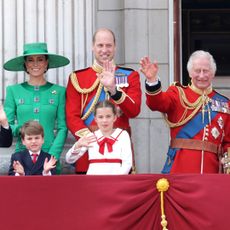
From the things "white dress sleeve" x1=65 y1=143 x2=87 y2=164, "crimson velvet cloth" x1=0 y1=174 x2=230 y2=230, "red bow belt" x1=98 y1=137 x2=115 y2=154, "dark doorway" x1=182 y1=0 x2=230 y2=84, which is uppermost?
"dark doorway" x1=182 y1=0 x2=230 y2=84

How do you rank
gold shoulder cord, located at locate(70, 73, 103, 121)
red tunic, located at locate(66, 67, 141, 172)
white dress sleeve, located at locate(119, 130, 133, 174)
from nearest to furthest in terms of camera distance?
white dress sleeve, located at locate(119, 130, 133, 174)
red tunic, located at locate(66, 67, 141, 172)
gold shoulder cord, located at locate(70, 73, 103, 121)

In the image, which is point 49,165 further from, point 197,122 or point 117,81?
point 197,122

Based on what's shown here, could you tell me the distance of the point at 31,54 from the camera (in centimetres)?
802

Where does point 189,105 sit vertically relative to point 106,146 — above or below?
above

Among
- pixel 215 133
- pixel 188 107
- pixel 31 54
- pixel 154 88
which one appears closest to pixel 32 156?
pixel 31 54

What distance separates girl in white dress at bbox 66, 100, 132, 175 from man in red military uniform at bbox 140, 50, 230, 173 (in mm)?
370

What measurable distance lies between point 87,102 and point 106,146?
1.78 ft

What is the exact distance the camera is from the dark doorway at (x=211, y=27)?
40.4 feet

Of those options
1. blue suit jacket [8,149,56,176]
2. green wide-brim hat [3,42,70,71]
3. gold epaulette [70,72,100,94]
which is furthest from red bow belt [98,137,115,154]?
green wide-brim hat [3,42,70,71]

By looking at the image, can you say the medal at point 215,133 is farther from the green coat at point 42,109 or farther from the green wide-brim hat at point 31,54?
the green wide-brim hat at point 31,54

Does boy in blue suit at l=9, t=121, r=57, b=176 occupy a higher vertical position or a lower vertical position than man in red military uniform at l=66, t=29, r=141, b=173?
lower

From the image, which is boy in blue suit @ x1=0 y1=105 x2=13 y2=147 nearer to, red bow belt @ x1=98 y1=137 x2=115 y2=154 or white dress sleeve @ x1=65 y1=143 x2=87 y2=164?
white dress sleeve @ x1=65 y1=143 x2=87 y2=164

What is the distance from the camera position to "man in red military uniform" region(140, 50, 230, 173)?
309 inches

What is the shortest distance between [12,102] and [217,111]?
146 cm
